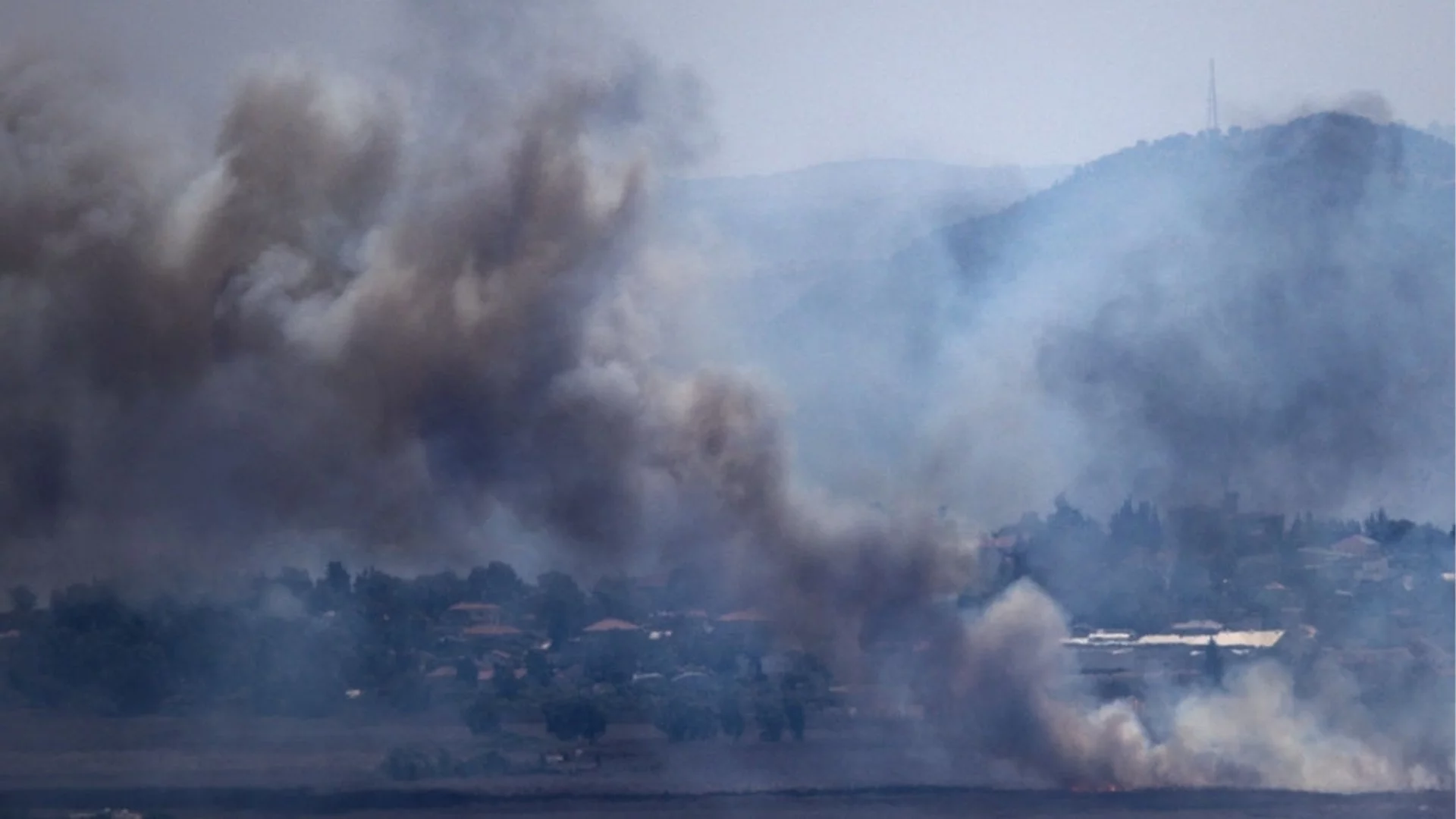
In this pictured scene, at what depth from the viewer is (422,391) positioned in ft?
83.9

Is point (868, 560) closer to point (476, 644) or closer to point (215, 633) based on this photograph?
point (476, 644)

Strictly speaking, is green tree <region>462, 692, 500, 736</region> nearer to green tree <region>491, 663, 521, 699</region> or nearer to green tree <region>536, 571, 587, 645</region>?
green tree <region>491, 663, 521, 699</region>

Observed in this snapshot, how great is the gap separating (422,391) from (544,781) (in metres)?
5.12

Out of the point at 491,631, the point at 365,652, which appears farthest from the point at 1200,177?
the point at 365,652

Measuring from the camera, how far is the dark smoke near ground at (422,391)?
83.3 feet

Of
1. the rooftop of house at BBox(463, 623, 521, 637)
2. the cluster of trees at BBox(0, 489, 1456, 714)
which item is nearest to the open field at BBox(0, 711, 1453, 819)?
the cluster of trees at BBox(0, 489, 1456, 714)

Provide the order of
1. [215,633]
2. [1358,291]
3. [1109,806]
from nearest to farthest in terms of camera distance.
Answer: [1109,806]
[215,633]
[1358,291]

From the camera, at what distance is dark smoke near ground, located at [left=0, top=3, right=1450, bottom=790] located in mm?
25391

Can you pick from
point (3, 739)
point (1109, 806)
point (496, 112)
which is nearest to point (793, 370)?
point (496, 112)

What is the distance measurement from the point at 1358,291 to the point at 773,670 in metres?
11.6

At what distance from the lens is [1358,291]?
102ft

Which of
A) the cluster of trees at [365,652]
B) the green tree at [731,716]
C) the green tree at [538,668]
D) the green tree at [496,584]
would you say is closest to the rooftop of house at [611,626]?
the cluster of trees at [365,652]

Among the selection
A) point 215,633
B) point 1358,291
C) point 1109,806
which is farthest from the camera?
point 1358,291

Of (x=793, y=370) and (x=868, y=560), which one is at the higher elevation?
(x=793, y=370)
